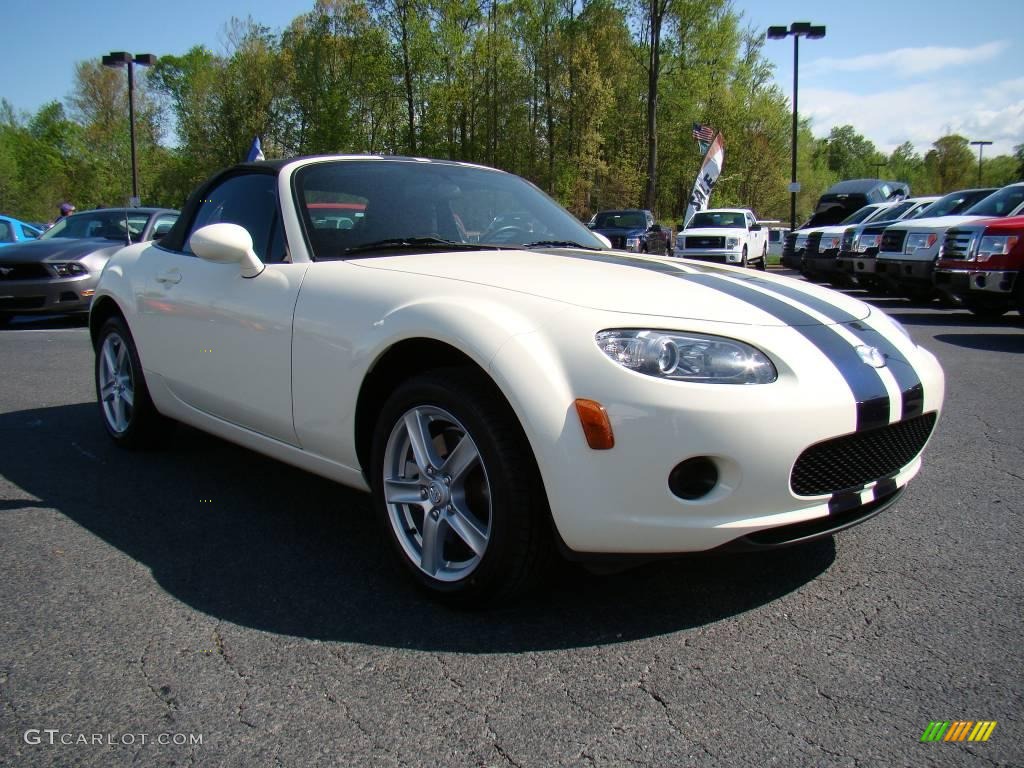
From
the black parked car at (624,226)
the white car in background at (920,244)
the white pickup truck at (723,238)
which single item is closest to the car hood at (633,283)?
the white car in background at (920,244)

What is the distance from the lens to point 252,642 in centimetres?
238

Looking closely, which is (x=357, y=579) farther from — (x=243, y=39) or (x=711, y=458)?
(x=243, y=39)

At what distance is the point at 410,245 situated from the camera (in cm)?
324

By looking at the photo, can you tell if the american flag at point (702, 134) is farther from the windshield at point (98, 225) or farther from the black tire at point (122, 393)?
the black tire at point (122, 393)

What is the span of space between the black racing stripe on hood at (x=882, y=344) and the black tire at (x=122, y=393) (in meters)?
3.01

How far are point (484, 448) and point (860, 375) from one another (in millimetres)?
1107

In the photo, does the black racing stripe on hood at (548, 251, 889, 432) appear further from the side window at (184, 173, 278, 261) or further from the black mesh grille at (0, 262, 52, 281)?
the black mesh grille at (0, 262, 52, 281)

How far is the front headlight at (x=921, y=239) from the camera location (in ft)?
37.4

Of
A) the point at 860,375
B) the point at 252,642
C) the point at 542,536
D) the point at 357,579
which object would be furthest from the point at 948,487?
the point at 252,642

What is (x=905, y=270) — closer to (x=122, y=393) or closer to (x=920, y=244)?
(x=920, y=244)

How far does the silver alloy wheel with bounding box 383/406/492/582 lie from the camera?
253cm

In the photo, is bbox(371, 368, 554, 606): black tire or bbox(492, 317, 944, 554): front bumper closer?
bbox(492, 317, 944, 554): front bumper

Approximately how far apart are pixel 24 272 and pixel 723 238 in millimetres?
16263

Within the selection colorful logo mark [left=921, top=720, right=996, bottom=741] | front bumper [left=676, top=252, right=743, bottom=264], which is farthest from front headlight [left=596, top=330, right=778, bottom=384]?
front bumper [left=676, top=252, right=743, bottom=264]
